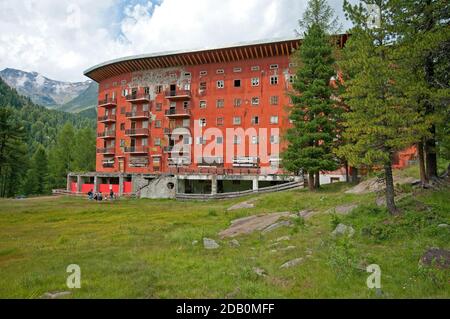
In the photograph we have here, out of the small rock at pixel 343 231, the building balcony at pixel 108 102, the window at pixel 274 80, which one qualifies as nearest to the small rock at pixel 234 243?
the small rock at pixel 343 231

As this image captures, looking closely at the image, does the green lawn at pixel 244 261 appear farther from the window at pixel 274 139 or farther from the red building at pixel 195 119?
the window at pixel 274 139

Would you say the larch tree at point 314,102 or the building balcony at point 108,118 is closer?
the larch tree at point 314,102

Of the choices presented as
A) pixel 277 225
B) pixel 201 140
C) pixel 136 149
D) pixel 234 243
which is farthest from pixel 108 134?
pixel 234 243

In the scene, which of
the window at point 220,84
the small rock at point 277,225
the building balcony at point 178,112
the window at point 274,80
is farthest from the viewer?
the building balcony at point 178,112

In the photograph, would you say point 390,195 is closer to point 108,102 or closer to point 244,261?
point 244,261

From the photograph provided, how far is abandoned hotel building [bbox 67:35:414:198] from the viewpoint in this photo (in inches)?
1719

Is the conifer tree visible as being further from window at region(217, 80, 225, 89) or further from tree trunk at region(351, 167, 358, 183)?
window at region(217, 80, 225, 89)

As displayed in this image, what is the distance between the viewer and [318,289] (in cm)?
746

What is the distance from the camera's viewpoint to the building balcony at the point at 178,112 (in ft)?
160

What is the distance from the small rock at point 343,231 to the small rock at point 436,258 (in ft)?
10.2

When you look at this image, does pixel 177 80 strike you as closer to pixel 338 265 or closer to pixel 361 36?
pixel 361 36

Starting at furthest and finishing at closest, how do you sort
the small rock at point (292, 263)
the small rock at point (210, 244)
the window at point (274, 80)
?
1. the window at point (274, 80)
2. the small rock at point (210, 244)
3. the small rock at point (292, 263)

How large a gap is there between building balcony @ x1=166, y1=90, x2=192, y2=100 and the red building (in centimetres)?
16
